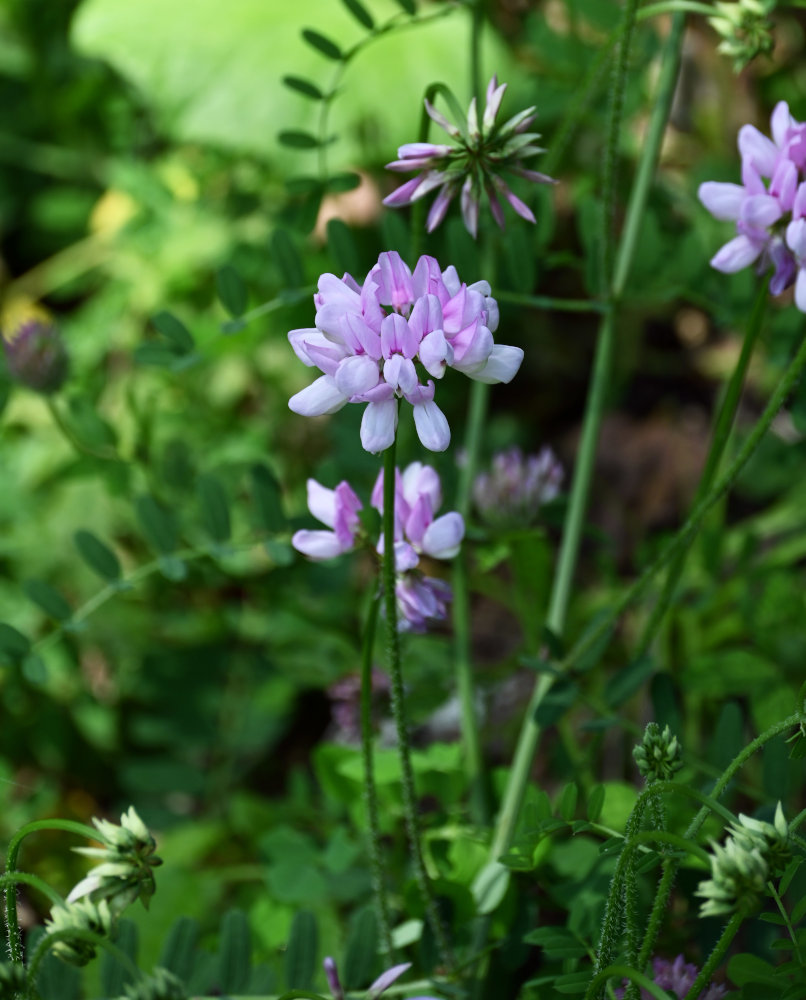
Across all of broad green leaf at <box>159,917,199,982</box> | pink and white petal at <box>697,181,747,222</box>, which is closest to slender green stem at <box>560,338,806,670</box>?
pink and white petal at <box>697,181,747,222</box>

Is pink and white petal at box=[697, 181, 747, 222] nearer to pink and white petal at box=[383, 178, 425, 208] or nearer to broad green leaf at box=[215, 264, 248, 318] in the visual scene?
pink and white petal at box=[383, 178, 425, 208]

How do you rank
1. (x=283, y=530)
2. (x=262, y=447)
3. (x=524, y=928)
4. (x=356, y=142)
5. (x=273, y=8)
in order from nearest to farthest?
(x=524, y=928), (x=283, y=530), (x=262, y=447), (x=356, y=142), (x=273, y=8)

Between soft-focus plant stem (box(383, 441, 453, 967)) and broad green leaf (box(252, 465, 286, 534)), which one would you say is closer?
soft-focus plant stem (box(383, 441, 453, 967))

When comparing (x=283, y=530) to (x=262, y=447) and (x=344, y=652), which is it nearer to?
(x=344, y=652)

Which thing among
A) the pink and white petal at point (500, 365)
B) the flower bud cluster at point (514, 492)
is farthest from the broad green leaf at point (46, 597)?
the pink and white petal at point (500, 365)

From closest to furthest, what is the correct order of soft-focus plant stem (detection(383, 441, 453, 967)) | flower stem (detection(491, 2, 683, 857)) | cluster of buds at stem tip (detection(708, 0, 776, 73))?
1. soft-focus plant stem (detection(383, 441, 453, 967))
2. cluster of buds at stem tip (detection(708, 0, 776, 73))
3. flower stem (detection(491, 2, 683, 857))

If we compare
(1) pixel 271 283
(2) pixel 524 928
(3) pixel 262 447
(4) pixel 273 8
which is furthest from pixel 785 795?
(4) pixel 273 8

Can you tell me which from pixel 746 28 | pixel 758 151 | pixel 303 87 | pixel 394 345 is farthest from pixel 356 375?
pixel 303 87
